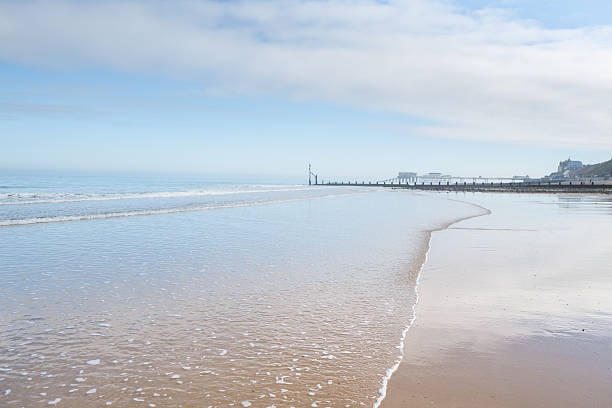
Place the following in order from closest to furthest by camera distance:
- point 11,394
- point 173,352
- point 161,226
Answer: point 11,394 → point 173,352 → point 161,226

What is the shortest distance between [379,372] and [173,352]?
238 centimetres

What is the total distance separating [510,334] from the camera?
5.71 m

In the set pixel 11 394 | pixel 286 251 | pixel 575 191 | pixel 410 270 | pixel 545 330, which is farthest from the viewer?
pixel 575 191

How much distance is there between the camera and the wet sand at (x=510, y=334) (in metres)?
4.16

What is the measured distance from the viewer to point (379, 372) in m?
4.56

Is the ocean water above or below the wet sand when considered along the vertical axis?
above

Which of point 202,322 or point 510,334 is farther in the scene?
point 202,322

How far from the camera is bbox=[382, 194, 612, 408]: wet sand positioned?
4156 mm

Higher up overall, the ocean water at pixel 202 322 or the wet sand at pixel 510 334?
the ocean water at pixel 202 322

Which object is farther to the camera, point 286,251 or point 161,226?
point 161,226

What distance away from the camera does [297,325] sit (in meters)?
5.96

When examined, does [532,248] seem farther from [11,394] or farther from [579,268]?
A: [11,394]

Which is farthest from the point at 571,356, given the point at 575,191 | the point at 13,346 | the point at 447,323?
the point at 575,191

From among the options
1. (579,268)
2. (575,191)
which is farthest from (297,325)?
(575,191)
